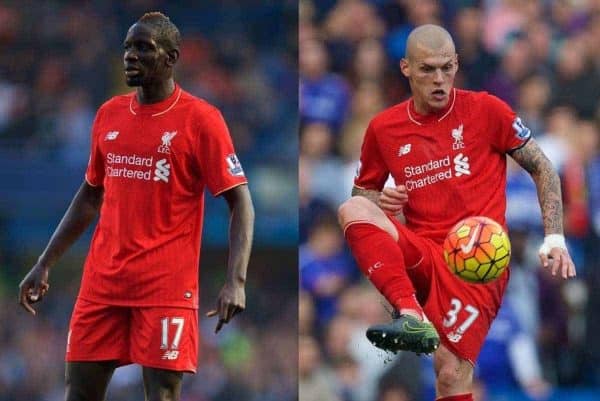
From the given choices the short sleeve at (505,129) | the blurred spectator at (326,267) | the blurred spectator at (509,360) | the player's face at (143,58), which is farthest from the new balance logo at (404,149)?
the blurred spectator at (509,360)

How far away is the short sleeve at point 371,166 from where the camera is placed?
22.1 ft

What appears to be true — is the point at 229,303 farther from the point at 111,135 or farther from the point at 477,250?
the point at 477,250

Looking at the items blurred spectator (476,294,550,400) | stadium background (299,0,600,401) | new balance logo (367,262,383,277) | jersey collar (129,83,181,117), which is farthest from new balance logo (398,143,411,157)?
blurred spectator (476,294,550,400)

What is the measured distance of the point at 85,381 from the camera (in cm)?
611

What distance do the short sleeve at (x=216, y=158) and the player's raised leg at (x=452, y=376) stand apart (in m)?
1.37

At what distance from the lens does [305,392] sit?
10109 mm

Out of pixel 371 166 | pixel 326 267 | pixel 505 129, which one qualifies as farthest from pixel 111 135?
pixel 326 267

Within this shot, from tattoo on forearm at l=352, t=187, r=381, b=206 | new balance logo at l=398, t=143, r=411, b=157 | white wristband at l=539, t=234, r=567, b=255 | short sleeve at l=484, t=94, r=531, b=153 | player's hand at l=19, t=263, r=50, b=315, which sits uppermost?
short sleeve at l=484, t=94, r=531, b=153

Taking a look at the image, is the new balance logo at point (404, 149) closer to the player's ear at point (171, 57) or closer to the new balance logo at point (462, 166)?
the new balance logo at point (462, 166)

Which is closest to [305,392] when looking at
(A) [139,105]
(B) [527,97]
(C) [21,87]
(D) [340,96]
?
(D) [340,96]

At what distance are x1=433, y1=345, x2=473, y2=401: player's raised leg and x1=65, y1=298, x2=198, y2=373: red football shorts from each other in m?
1.26

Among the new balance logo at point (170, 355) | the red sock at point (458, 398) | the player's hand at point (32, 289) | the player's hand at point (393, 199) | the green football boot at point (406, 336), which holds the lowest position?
the red sock at point (458, 398)

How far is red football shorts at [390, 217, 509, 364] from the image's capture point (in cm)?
639

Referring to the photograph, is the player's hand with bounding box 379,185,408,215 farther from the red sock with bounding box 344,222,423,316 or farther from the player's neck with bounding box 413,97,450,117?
the player's neck with bounding box 413,97,450,117
